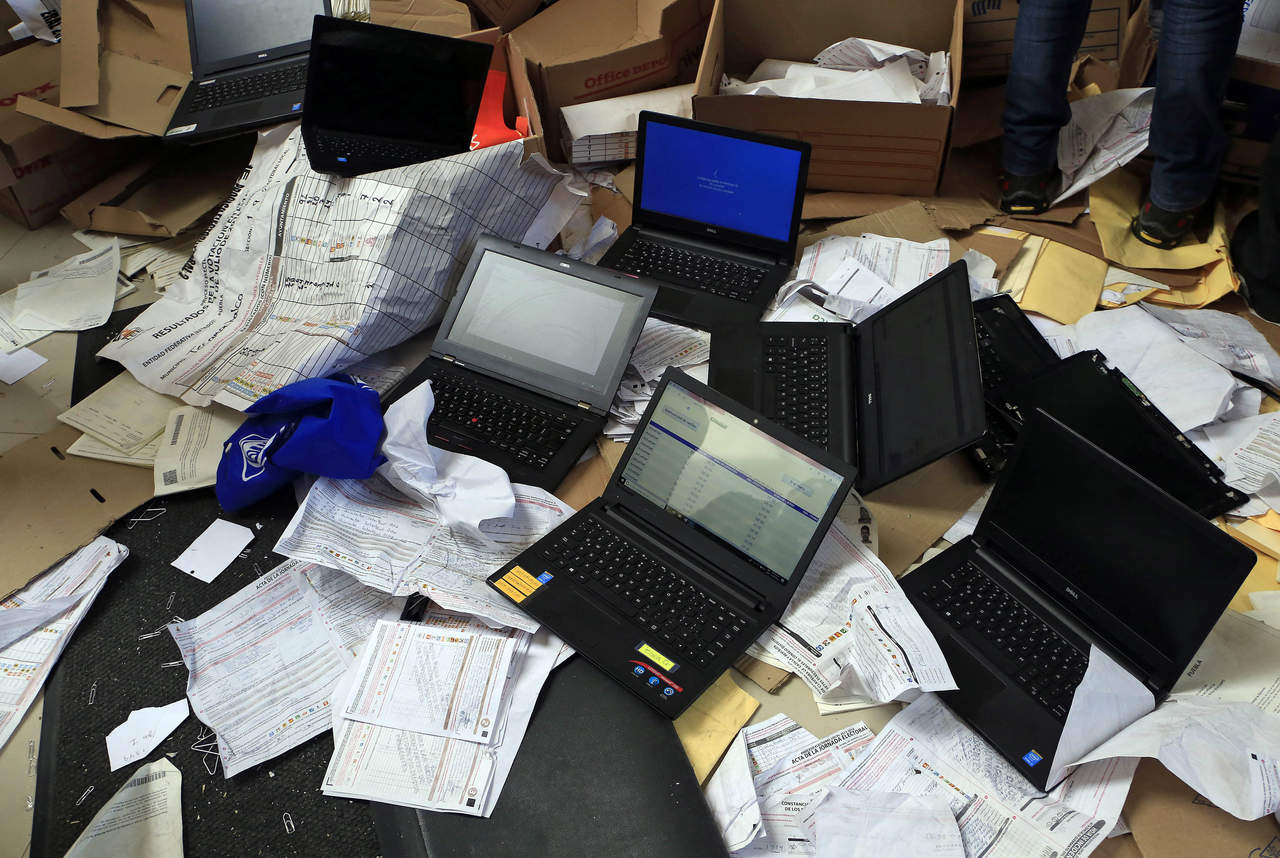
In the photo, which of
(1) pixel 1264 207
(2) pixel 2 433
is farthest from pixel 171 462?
(1) pixel 1264 207

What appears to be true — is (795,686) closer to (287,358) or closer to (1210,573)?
(1210,573)

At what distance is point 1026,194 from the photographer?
Result: 183cm

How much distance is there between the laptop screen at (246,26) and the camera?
6.60 feet

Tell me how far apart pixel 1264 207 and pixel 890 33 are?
0.83 m

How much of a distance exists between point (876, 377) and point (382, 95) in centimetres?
104

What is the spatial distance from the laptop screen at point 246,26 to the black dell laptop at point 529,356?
3.12 feet

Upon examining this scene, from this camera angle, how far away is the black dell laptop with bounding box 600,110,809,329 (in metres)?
1.59

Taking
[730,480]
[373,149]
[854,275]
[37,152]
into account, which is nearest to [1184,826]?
[730,480]

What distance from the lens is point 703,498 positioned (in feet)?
4.05

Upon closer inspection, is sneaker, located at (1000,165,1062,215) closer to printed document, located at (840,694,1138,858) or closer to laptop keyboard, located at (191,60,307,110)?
printed document, located at (840,694,1138,858)

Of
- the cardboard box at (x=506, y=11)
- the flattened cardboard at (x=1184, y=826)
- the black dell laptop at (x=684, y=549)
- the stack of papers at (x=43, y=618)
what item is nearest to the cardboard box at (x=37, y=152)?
the cardboard box at (x=506, y=11)

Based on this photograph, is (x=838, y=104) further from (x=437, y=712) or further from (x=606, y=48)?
(x=437, y=712)

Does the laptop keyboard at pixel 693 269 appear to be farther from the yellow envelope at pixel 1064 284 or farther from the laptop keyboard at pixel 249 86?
the laptop keyboard at pixel 249 86

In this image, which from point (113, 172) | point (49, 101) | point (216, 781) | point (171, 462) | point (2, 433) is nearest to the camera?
point (216, 781)
